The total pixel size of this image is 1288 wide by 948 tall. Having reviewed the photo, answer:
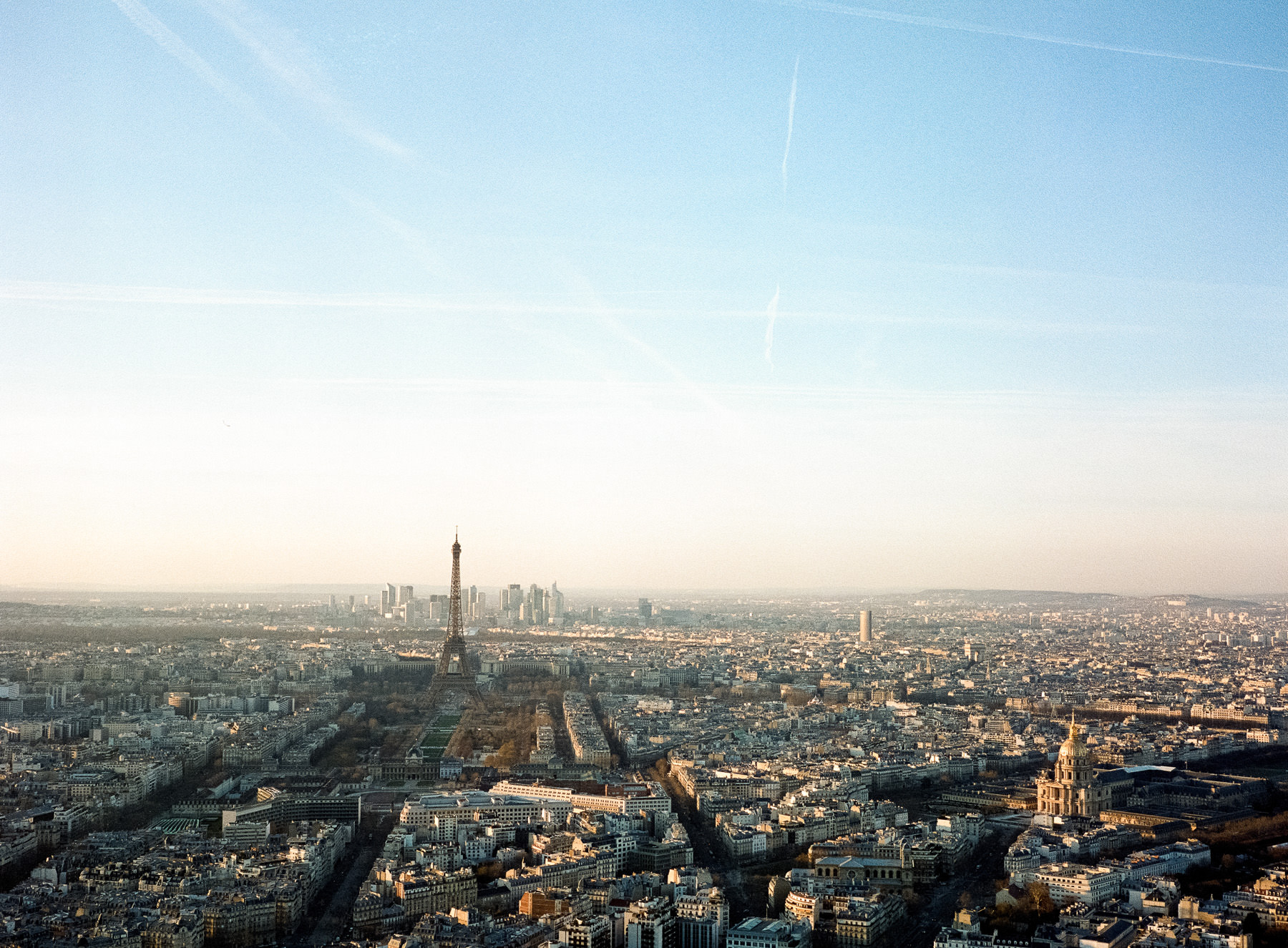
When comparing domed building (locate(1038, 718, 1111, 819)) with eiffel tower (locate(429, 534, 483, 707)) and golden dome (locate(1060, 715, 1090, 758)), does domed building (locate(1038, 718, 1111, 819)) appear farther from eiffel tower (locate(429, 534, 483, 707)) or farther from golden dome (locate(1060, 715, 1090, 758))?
eiffel tower (locate(429, 534, 483, 707))

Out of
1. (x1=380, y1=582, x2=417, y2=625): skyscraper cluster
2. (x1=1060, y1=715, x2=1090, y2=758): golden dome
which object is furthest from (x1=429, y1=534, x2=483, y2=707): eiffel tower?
(x1=380, y1=582, x2=417, y2=625): skyscraper cluster

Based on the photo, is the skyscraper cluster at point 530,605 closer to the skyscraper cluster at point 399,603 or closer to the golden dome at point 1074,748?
the skyscraper cluster at point 399,603

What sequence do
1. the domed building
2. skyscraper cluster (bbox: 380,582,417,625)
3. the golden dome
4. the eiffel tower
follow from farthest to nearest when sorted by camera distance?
1. skyscraper cluster (bbox: 380,582,417,625)
2. the eiffel tower
3. the golden dome
4. the domed building

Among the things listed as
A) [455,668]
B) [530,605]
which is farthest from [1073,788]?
[530,605]

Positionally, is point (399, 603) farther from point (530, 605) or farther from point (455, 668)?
point (455, 668)

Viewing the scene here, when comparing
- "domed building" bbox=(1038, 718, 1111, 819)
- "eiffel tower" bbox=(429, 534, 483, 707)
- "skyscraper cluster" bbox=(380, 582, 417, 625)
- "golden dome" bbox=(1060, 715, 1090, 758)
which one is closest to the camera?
"domed building" bbox=(1038, 718, 1111, 819)

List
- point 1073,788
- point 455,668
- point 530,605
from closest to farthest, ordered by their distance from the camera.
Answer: point 1073,788 < point 455,668 < point 530,605
